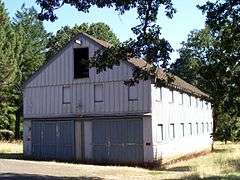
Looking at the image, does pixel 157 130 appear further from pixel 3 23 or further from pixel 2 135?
pixel 2 135

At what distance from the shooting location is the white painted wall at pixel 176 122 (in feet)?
116

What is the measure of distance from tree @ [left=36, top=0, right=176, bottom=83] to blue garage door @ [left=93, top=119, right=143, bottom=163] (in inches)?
533

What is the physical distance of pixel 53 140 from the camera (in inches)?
1495

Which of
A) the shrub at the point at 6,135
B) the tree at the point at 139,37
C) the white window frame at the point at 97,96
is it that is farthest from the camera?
the shrub at the point at 6,135

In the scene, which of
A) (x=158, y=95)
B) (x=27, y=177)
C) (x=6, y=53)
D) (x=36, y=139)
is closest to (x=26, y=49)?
(x=6, y=53)

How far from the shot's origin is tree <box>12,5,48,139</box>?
67625 millimetres

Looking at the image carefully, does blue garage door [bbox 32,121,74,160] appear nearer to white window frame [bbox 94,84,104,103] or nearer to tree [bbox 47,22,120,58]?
white window frame [bbox 94,84,104,103]

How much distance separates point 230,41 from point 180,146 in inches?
791

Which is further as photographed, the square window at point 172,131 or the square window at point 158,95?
the square window at point 172,131

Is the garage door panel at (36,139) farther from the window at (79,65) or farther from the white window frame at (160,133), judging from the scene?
the white window frame at (160,133)

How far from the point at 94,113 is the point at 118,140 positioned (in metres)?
2.69

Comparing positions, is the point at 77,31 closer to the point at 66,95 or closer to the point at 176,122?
the point at 176,122

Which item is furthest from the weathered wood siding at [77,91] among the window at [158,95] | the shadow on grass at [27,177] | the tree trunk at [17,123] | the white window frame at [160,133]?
the tree trunk at [17,123]

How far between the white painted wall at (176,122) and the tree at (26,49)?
2394 cm
